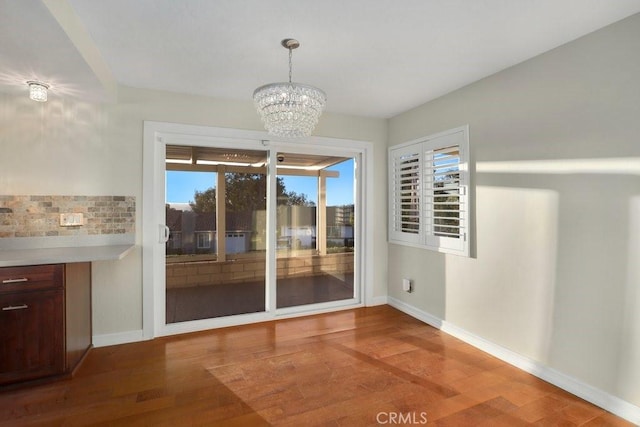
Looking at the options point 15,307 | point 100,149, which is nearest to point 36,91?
point 100,149

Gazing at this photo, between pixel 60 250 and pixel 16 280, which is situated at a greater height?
pixel 60 250

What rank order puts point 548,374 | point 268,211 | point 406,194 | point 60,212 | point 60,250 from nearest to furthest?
point 548,374, point 60,250, point 60,212, point 268,211, point 406,194

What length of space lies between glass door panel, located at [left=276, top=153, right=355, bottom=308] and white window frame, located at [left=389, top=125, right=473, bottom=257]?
57 cm

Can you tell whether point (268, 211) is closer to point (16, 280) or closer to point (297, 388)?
point (297, 388)

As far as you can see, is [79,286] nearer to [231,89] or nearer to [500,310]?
[231,89]

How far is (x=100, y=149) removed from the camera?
293 centimetres

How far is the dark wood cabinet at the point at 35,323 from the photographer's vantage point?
2.22 meters

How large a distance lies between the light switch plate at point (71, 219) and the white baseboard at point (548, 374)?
11.6ft

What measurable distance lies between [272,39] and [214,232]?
1.99 m

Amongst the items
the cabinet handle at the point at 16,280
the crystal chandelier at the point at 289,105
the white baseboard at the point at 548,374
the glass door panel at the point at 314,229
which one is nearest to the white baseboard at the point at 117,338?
the cabinet handle at the point at 16,280

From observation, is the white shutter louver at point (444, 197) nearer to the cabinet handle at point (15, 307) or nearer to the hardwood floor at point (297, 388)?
the hardwood floor at point (297, 388)

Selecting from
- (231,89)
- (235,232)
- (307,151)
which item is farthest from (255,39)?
(235,232)

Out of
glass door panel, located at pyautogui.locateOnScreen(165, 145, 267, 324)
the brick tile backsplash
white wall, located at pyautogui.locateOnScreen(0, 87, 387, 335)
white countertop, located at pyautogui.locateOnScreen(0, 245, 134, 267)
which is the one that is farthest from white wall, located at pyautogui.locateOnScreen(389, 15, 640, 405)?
the brick tile backsplash

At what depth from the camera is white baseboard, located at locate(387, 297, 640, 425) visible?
1973mm
